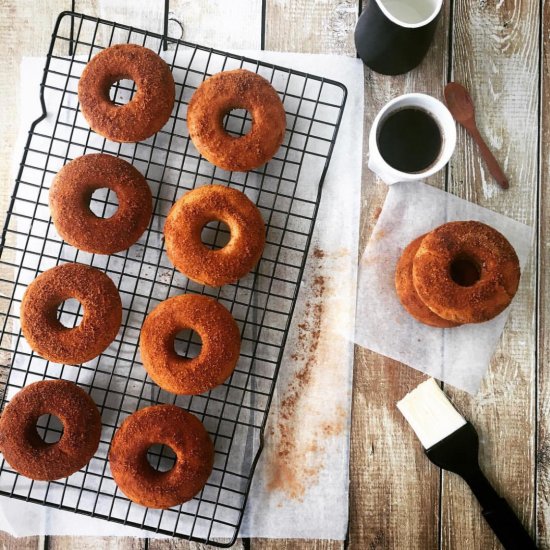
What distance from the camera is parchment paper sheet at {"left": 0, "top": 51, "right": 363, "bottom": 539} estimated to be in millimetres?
1832

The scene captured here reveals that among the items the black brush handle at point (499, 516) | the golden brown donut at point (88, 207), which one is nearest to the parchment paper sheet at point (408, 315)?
the black brush handle at point (499, 516)

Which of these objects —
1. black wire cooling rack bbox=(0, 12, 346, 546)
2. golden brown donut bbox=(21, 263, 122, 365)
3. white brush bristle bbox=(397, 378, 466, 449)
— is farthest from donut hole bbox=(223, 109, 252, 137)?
white brush bristle bbox=(397, 378, 466, 449)

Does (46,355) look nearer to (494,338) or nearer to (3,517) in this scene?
(3,517)

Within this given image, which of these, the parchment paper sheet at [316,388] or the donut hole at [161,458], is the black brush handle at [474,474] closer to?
the parchment paper sheet at [316,388]

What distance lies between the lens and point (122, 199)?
171 centimetres

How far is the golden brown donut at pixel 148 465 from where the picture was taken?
1.66 metres

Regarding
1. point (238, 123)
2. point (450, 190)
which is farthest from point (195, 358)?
point (450, 190)

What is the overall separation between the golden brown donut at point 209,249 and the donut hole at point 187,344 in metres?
0.21

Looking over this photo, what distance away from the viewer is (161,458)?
1.80m

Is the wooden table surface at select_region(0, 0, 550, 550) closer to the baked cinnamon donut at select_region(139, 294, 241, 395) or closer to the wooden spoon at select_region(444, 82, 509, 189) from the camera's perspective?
the wooden spoon at select_region(444, 82, 509, 189)

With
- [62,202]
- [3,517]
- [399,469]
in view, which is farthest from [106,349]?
[399,469]

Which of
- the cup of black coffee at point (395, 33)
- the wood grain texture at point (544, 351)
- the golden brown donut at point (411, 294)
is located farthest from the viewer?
the wood grain texture at point (544, 351)

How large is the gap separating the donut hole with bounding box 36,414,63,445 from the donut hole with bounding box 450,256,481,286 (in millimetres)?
1268

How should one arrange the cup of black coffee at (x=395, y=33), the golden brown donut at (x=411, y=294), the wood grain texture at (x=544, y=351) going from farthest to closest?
the wood grain texture at (x=544, y=351) < the golden brown donut at (x=411, y=294) < the cup of black coffee at (x=395, y=33)
